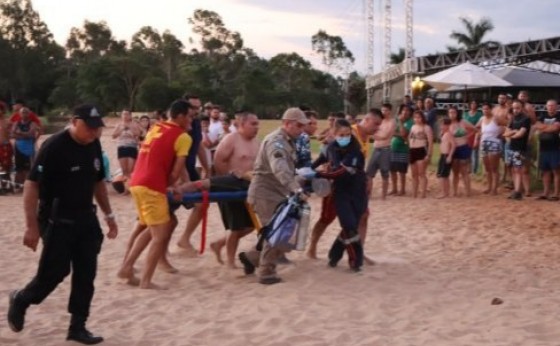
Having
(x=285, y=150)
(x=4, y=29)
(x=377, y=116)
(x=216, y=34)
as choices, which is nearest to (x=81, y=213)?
(x=285, y=150)

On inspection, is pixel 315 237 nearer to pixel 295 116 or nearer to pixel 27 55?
pixel 295 116

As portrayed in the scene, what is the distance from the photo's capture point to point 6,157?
1422 cm

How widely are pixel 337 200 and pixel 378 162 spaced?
6.17m

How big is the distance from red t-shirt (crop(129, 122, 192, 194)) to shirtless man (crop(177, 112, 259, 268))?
A: 79 centimetres

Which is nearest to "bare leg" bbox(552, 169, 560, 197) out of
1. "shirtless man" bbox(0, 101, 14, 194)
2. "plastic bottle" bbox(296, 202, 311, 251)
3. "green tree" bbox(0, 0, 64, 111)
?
"plastic bottle" bbox(296, 202, 311, 251)

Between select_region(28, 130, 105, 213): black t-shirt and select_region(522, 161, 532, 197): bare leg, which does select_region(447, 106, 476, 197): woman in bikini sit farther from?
select_region(28, 130, 105, 213): black t-shirt

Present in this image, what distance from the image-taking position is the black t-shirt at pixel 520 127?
12538 mm

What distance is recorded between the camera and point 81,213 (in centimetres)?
514

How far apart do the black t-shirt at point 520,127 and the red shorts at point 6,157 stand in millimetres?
10002

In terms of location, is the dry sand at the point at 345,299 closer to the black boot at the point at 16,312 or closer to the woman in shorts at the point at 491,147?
the black boot at the point at 16,312

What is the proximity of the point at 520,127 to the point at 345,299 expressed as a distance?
754 centimetres

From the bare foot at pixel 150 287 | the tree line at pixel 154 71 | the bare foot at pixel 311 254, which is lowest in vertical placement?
the bare foot at pixel 150 287

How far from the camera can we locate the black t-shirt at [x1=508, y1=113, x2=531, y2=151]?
12.5 m

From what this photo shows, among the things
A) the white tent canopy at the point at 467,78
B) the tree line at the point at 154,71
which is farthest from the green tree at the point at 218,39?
the white tent canopy at the point at 467,78
